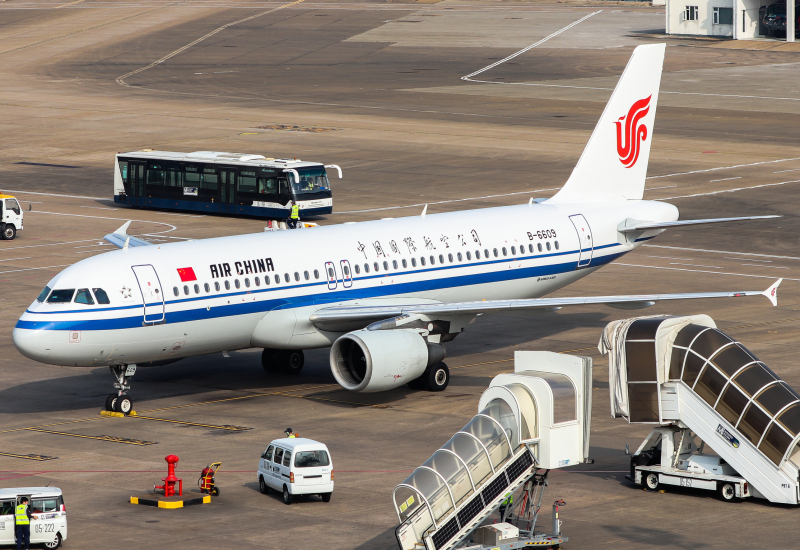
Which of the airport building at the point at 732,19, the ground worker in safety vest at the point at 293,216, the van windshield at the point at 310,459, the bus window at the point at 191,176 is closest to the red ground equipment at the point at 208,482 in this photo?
the van windshield at the point at 310,459

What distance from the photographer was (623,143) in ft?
180

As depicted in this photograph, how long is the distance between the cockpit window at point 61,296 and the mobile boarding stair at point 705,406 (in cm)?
1694

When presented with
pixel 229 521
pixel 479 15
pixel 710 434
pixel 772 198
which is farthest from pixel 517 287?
pixel 479 15

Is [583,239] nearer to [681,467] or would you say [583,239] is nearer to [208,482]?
[681,467]

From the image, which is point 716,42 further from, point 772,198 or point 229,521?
point 229,521

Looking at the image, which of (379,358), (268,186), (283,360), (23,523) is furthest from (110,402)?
(268,186)

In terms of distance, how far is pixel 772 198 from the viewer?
270 ft

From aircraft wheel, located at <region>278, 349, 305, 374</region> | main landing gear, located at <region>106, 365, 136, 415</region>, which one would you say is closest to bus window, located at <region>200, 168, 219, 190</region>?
aircraft wheel, located at <region>278, 349, 305, 374</region>

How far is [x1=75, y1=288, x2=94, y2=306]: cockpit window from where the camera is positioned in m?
40.2

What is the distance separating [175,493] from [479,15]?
16458cm

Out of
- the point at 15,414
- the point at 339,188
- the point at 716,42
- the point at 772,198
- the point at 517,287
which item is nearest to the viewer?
the point at 15,414

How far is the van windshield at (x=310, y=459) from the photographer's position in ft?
107

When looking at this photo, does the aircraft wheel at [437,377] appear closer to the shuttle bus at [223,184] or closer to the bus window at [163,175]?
the shuttle bus at [223,184]

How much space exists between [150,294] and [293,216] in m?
36.3
